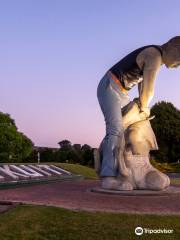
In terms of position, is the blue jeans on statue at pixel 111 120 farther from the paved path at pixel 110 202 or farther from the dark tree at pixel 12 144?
the dark tree at pixel 12 144

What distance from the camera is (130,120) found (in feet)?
53.1

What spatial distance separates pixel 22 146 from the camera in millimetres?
45219

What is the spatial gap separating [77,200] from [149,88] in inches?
208

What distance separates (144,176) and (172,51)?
188 inches

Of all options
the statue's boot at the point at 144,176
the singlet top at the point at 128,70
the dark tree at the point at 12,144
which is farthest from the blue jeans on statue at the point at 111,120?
the dark tree at the point at 12,144

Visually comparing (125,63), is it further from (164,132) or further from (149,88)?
(164,132)

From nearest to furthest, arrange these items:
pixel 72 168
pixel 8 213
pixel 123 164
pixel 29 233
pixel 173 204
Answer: pixel 29 233, pixel 8 213, pixel 173 204, pixel 123 164, pixel 72 168

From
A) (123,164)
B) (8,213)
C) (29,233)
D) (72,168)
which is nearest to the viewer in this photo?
(29,233)

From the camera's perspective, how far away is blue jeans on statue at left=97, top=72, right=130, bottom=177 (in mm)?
15477

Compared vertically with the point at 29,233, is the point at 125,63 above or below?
above

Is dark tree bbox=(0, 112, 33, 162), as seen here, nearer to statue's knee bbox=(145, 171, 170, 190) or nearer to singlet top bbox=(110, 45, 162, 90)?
singlet top bbox=(110, 45, 162, 90)

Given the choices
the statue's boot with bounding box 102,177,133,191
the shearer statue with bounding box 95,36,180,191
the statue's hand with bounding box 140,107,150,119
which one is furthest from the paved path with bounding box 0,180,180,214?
the statue's hand with bounding box 140,107,150,119

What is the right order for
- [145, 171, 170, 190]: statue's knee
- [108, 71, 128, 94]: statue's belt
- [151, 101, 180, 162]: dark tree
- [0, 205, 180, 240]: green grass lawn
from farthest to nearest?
[151, 101, 180, 162]: dark tree, [108, 71, 128, 94]: statue's belt, [145, 171, 170, 190]: statue's knee, [0, 205, 180, 240]: green grass lawn

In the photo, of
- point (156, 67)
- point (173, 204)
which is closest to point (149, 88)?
point (156, 67)
